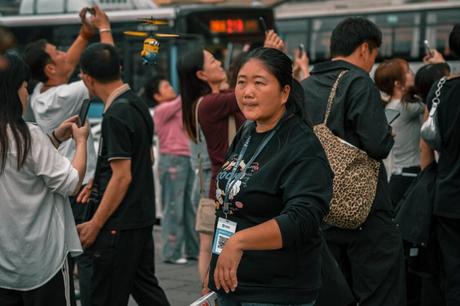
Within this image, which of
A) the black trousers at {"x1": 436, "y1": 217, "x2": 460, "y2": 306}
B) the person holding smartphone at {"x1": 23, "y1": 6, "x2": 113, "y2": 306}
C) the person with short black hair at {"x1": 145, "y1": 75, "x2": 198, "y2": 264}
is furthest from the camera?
the person with short black hair at {"x1": 145, "y1": 75, "x2": 198, "y2": 264}

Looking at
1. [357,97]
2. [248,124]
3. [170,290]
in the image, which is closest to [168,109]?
[170,290]

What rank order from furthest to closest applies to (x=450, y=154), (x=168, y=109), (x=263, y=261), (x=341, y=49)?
1. (x=168, y=109)
2. (x=450, y=154)
3. (x=341, y=49)
4. (x=263, y=261)

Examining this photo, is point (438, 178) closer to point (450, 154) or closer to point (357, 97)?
point (450, 154)

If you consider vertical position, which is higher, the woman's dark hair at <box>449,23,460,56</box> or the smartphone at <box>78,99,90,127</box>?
the woman's dark hair at <box>449,23,460,56</box>

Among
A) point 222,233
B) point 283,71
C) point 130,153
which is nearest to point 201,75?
point 130,153

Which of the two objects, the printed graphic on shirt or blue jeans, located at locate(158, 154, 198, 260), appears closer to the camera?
the printed graphic on shirt

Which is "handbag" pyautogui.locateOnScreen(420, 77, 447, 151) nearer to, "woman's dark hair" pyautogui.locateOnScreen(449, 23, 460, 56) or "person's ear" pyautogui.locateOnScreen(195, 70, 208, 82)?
"woman's dark hair" pyautogui.locateOnScreen(449, 23, 460, 56)

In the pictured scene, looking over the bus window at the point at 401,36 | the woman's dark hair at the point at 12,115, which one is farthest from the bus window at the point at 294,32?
the woman's dark hair at the point at 12,115

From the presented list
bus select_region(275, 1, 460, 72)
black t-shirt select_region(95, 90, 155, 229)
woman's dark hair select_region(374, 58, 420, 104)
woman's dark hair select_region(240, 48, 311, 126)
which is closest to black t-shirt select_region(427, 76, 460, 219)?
woman's dark hair select_region(374, 58, 420, 104)

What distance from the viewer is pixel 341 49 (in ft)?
15.0

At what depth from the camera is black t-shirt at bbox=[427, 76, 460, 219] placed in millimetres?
4984

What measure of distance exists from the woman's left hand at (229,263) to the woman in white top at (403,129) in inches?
142

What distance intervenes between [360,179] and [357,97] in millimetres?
413

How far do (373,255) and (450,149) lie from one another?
96 centimetres
